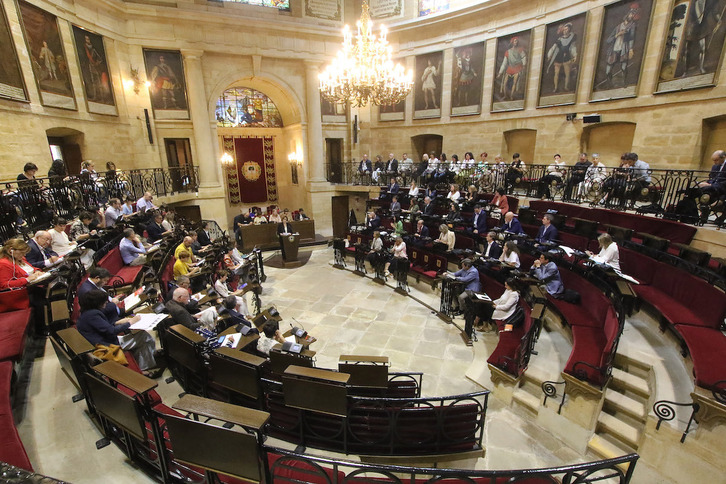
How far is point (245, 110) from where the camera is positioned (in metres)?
16.5

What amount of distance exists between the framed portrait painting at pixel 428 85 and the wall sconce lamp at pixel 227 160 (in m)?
9.64

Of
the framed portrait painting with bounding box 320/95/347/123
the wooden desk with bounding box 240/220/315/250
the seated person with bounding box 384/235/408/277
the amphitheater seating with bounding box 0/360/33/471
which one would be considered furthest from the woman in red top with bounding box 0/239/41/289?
the framed portrait painting with bounding box 320/95/347/123

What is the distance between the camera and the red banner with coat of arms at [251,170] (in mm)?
17172

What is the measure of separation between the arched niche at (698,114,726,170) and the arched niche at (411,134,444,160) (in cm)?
870

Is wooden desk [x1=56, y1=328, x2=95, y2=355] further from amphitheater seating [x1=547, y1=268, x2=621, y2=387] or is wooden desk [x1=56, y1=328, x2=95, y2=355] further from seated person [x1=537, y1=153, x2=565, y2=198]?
seated person [x1=537, y1=153, x2=565, y2=198]

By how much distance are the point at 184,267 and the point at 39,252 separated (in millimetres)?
2053

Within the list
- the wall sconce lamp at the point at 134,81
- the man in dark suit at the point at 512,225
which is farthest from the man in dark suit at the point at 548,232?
the wall sconce lamp at the point at 134,81

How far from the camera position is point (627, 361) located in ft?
14.8

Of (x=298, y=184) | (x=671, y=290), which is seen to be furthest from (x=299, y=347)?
(x=298, y=184)

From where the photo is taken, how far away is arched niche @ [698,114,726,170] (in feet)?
26.4

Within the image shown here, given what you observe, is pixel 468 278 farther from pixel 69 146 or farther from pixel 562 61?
pixel 69 146

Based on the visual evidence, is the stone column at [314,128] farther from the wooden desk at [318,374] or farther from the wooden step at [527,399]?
the wooden desk at [318,374]

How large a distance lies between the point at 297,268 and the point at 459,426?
8.28m

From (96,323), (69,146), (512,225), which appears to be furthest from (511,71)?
(69,146)
